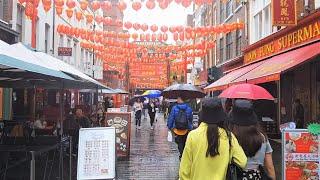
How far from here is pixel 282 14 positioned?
584 inches

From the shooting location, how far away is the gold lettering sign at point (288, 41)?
1341cm

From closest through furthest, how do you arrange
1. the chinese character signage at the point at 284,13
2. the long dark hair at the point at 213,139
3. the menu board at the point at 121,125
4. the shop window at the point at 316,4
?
the long dark hair at the point at 213,139, the menu board at the point at 121,125, the shop window at the point at 316,4, the chinese character signage at the point at 284,13

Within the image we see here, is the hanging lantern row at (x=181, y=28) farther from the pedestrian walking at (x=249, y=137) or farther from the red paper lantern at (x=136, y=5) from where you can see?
the pedestrian walking at (x=249, y=137)

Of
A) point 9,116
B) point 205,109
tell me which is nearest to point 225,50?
point 9,116

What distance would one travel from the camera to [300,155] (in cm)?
724

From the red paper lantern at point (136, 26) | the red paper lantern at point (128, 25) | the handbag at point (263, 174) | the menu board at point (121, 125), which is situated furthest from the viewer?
the red paper lantern at point (136, 26)

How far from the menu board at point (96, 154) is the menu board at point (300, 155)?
9.13 feet

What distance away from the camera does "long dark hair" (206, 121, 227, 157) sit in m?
4.35

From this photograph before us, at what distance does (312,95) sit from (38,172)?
8783 mm

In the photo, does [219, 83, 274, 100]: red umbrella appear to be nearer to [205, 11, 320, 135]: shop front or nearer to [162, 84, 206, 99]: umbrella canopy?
[205, 11, 320, 135]: shop front

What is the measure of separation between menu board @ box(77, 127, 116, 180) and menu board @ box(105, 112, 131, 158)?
501 cm

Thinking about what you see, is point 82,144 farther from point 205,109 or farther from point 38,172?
point 205,109

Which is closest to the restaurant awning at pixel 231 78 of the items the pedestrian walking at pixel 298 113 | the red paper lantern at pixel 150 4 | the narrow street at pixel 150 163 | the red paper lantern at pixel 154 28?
the pedestrian walking at pixel 298 113

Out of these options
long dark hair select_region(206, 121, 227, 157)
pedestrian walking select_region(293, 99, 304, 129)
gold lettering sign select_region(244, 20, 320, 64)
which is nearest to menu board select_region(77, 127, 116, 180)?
long dark hair select_region(206, 121, 227, 157)
